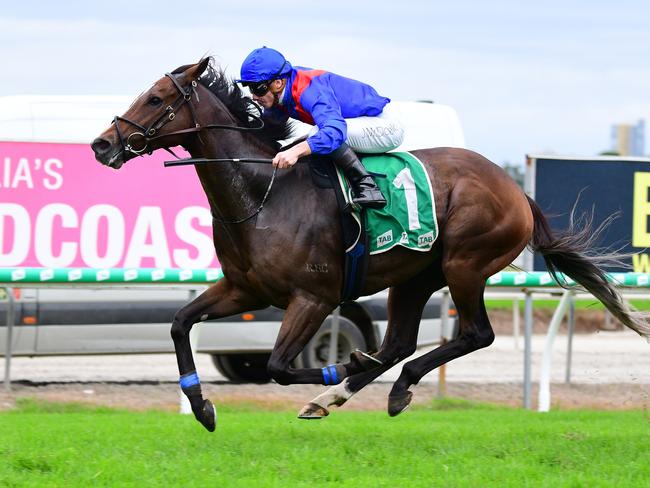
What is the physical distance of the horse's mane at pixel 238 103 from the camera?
653 cm

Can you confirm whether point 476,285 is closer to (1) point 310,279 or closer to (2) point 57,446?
(1) point 310,279

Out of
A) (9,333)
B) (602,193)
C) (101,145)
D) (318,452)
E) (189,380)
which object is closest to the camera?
(318,452)

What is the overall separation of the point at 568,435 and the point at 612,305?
1.00m

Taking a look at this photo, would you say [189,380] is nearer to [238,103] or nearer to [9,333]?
[238,103]

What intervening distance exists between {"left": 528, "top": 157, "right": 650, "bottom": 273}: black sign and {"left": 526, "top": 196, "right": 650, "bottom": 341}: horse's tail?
2556 millimetres

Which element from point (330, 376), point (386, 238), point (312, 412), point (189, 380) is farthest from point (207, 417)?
point (386, 238)

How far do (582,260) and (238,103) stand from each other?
7.70 feet

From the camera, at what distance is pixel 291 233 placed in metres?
6.26

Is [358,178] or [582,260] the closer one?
[358,178]

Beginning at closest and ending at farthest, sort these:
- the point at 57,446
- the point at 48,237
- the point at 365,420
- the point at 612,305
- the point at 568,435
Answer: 1. the point at 57,446
2. the point at 568,435
3. the point at 612,305
4. the point at 365,420
5. the point at 48,237

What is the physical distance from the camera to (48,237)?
9477 mm

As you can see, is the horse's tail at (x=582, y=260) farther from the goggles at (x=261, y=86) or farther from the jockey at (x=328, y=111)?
the goggles at (x=261, y=86)

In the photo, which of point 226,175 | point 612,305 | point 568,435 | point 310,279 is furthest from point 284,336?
point 612,305

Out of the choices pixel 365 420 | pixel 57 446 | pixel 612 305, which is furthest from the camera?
pixel 365 420
